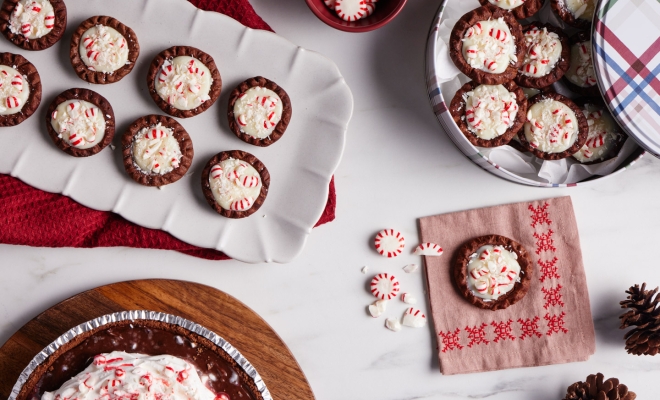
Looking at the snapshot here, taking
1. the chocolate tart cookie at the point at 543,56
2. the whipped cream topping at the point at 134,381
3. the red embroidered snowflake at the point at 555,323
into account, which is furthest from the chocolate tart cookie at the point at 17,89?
the red embroidered snowflake at the point at 555,323

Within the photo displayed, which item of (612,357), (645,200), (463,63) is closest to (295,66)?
(463,63)

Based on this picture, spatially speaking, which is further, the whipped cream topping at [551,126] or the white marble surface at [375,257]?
the white marble surface at [375,257]

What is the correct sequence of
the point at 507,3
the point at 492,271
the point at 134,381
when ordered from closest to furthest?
the point at 134,381, the point at 507,3, the point at 492,271

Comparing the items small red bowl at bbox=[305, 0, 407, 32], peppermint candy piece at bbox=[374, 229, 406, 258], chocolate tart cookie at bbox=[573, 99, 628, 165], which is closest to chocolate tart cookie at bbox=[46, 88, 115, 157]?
small red bowl at bbox=[305, 0, 407, 32]

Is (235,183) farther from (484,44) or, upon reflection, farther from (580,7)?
(580,7)

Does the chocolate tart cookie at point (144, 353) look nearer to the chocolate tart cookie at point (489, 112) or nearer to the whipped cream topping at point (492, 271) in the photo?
the whipped cream topping at point (492, 271)

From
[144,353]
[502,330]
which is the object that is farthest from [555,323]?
[144,353]

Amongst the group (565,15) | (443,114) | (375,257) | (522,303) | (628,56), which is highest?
(565,15)
